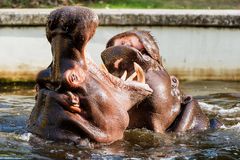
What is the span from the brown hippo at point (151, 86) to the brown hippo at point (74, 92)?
2.15 ft

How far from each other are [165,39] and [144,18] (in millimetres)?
460

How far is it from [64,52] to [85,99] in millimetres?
340

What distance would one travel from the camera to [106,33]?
10.5 m

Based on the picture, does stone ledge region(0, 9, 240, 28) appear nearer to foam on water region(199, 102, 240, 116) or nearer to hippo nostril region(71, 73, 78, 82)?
foam on water region(199, 102, 240, 116)

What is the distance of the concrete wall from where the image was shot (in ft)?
34.2

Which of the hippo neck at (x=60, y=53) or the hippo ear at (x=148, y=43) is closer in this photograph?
the hippo neck at (x=60, y=53)

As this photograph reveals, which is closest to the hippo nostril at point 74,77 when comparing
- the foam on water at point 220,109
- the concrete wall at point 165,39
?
the foam on water at point 220,109

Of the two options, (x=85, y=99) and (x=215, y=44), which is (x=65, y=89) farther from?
(x=215, y=44)

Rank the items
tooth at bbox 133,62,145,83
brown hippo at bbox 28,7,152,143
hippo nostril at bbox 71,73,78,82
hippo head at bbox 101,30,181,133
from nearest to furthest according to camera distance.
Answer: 1. brown hippo at bbox 28,7,152,143
2. hippo nostril at bbox 71,73,78,82
3. tooth at bbox 133,62,145,83
4. hippo head at bbox 101,30,181,133

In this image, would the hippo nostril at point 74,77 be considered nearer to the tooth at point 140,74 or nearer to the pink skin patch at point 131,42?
the tooth at point 140,74

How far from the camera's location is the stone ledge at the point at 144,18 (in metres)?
10.4

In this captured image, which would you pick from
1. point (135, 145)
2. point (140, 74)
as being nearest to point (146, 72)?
point (140, 74)

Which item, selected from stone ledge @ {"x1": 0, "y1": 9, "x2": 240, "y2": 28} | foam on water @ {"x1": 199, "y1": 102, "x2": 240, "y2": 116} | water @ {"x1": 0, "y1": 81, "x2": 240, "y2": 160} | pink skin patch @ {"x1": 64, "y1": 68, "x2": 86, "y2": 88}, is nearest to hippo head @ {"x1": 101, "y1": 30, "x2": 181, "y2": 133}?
water @ {"x1": 0, "y1": 81, "x2": 240, "y2": 160}

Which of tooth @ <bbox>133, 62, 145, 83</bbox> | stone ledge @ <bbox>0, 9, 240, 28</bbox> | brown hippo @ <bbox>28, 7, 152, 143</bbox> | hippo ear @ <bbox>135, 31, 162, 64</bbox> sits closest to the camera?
brown hippo @ <bbox>28, 7, 152, 143</bbox>
